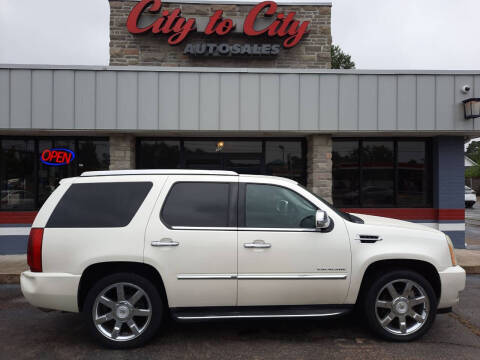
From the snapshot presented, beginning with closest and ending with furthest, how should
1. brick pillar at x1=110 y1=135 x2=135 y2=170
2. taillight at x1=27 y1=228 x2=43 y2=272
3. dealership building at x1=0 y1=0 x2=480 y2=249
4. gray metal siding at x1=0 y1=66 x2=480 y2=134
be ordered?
taillight at x1=27 y1=228 x2=43 y2=272 → gray metal siding at x1=0 y1=66 x2=480 y2=134 → dealership building at x1=0 y1=0 x2=480 y2=249 → brick pillar at x1=110 y1=135 x2=135 y2=170

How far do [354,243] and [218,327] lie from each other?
1.94 metres

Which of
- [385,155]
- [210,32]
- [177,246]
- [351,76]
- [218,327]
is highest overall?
[210,32]

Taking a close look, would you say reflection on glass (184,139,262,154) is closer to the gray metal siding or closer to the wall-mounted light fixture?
the gray metal siding

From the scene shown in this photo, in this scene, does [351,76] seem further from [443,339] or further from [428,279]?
[443,339]

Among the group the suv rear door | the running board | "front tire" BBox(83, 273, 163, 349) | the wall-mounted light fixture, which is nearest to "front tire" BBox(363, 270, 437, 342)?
the running board

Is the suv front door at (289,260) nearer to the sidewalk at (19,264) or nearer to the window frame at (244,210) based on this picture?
the window frame at (244,210)

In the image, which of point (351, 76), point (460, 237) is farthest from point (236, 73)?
point (460, 237)

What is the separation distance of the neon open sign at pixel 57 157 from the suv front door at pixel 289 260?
670cm

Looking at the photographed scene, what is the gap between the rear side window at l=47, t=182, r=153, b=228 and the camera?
3816 millimetres

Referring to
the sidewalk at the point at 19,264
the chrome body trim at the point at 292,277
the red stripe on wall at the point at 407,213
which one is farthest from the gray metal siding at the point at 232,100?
the chrome body trim at the point at 292,277

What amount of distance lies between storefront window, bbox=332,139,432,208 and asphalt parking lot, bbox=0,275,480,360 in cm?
476

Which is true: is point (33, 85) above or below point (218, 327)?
above

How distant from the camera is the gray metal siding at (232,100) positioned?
787cm

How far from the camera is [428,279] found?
4137mm
